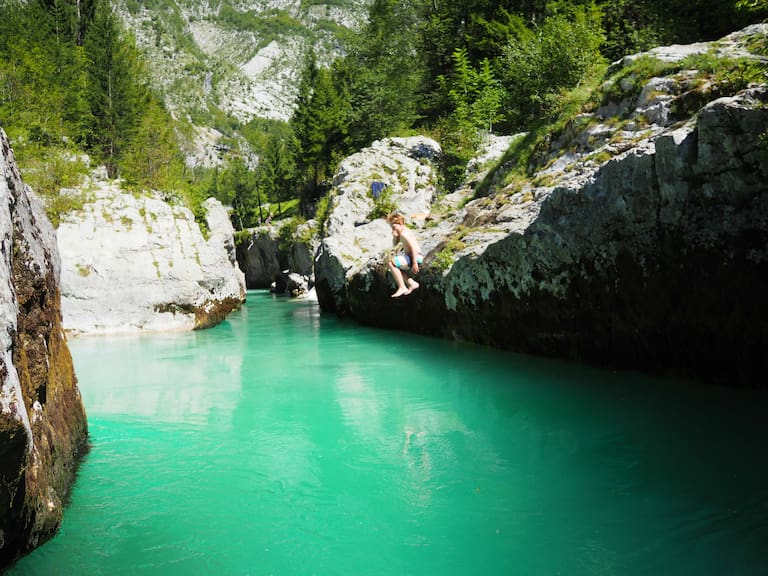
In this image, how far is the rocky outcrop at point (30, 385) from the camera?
3799 mm

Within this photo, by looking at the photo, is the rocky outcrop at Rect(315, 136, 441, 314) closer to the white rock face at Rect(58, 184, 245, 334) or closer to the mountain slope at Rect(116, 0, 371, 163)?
the white rock face at Rect(58, 184, 245, 334)

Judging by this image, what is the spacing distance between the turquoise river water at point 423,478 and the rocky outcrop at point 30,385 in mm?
391

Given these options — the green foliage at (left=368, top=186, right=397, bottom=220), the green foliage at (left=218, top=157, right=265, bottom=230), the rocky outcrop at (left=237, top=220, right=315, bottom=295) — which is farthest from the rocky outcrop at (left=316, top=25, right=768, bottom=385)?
the green foliage at (left=218, top=157, right=265, bottom=230)

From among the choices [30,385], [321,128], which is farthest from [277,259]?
[30,385]

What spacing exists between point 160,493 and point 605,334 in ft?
30.0

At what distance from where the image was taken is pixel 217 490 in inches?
249

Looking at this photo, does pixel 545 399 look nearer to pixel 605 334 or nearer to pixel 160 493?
pixel 605 334

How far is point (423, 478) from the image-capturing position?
6.46 m

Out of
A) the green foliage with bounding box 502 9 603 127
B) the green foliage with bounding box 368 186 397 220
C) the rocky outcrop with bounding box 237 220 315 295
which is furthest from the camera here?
the rocky outcrop with bounding box 237 220 315 295

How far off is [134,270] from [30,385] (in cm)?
1707

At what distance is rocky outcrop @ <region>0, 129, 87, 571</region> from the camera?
3799 mm

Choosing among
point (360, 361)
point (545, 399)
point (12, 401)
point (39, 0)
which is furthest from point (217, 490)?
point (39, 0)

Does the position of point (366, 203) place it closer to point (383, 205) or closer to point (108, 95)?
point (383, 205)

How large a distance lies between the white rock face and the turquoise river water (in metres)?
8.77
